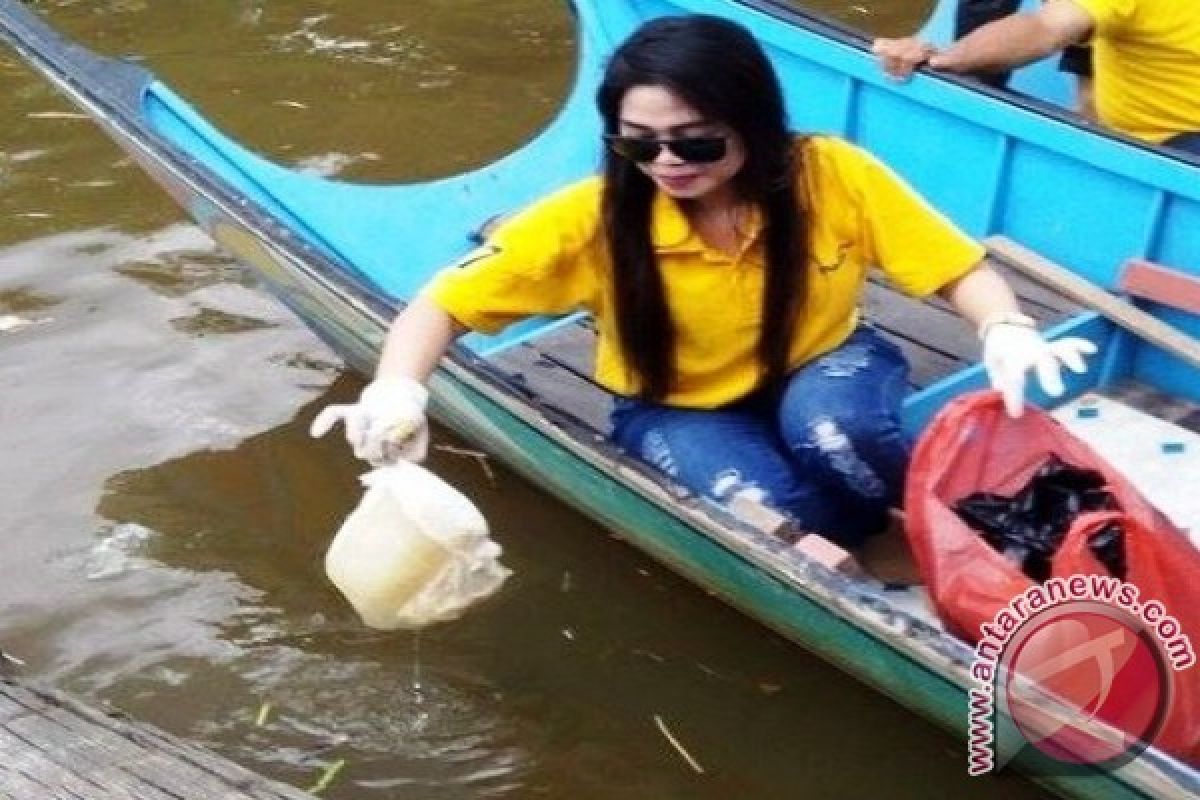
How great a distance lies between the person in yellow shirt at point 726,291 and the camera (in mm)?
3143

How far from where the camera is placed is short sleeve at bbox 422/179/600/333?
3.36 metres

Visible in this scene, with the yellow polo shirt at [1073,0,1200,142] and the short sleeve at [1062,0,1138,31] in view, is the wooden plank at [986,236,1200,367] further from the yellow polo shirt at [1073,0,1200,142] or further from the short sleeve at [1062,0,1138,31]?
the short sleeve at [1062,0,1138,31]

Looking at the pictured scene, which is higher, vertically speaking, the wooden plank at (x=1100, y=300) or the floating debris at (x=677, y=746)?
the wooden plank at (x=1100, y=300)

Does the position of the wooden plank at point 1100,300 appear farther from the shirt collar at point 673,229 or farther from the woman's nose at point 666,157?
the woman's nose at point 666,157

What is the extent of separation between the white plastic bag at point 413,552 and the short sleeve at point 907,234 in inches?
37.9

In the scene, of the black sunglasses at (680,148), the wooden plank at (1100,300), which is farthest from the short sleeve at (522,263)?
the wooden plank at (1100,300)

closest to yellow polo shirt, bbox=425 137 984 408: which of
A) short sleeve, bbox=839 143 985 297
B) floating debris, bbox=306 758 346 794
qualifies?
short sleeve, bbox=839 143 985 297

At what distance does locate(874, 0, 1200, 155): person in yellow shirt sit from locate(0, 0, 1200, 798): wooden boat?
100 mm

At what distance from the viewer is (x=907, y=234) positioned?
3354 millimetres

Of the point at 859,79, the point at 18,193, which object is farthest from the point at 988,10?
Answer: the point at 18,193

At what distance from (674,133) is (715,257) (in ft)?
1.11

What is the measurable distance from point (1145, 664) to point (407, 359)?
1442 millimetres

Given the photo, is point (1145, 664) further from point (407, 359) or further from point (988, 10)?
point (988, 10)

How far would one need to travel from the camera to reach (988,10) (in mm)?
5145
